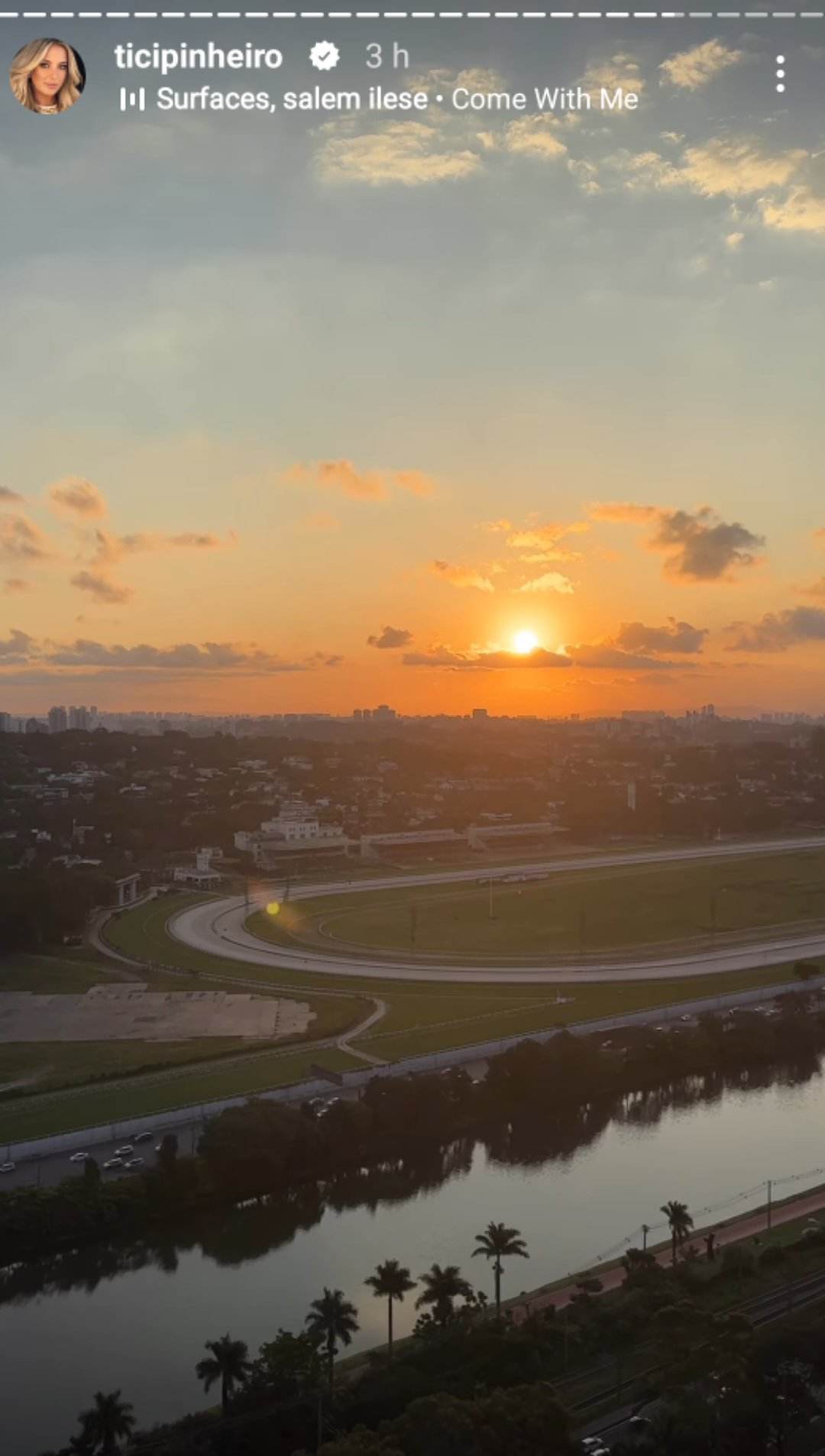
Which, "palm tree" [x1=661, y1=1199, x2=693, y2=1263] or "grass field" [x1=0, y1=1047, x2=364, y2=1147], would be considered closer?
"palm tree" [x1=661, y1=1199, x2=693, y2=1263]

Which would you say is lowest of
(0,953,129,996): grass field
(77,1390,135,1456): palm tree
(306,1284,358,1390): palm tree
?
(77,1390,135,1456): palm tree

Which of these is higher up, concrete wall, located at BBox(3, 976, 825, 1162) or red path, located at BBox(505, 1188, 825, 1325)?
concrete wall, located at BBox(3, 976, 825, 1162)

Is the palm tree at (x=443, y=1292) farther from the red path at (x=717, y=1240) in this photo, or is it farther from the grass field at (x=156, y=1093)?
the grass field at (x=156, y=1093)

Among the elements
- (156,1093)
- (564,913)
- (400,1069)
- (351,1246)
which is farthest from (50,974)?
(564,913)

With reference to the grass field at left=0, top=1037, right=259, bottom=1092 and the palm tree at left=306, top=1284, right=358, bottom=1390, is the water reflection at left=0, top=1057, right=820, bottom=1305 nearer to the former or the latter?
the palm tree at left=306, top=1284, right=358, bottom=1390

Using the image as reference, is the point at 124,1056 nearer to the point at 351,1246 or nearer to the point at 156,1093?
the point at 156,1093

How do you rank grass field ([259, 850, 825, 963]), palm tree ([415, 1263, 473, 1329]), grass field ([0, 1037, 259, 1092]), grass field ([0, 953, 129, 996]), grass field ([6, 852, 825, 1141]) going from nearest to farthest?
1. palm tree ([415, 1263, 473, 1329])
2. grass field ([6, 852, 825, 1141])
3. grass field ([0, 1037, 259, 1092])
4. grass field ([0, 953, 129, 996])
5. grass field ([259, 850, 825, 963])

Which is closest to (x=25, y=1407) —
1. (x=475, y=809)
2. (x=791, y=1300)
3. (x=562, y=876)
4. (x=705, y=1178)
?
(x=791, y=1300)

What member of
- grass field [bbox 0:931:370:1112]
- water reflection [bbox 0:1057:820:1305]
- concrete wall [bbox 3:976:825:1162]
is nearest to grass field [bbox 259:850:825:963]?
concrete wall [bbox 3:976:825:1162]

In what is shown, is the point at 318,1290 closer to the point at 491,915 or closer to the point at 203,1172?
the point at 203,1172
